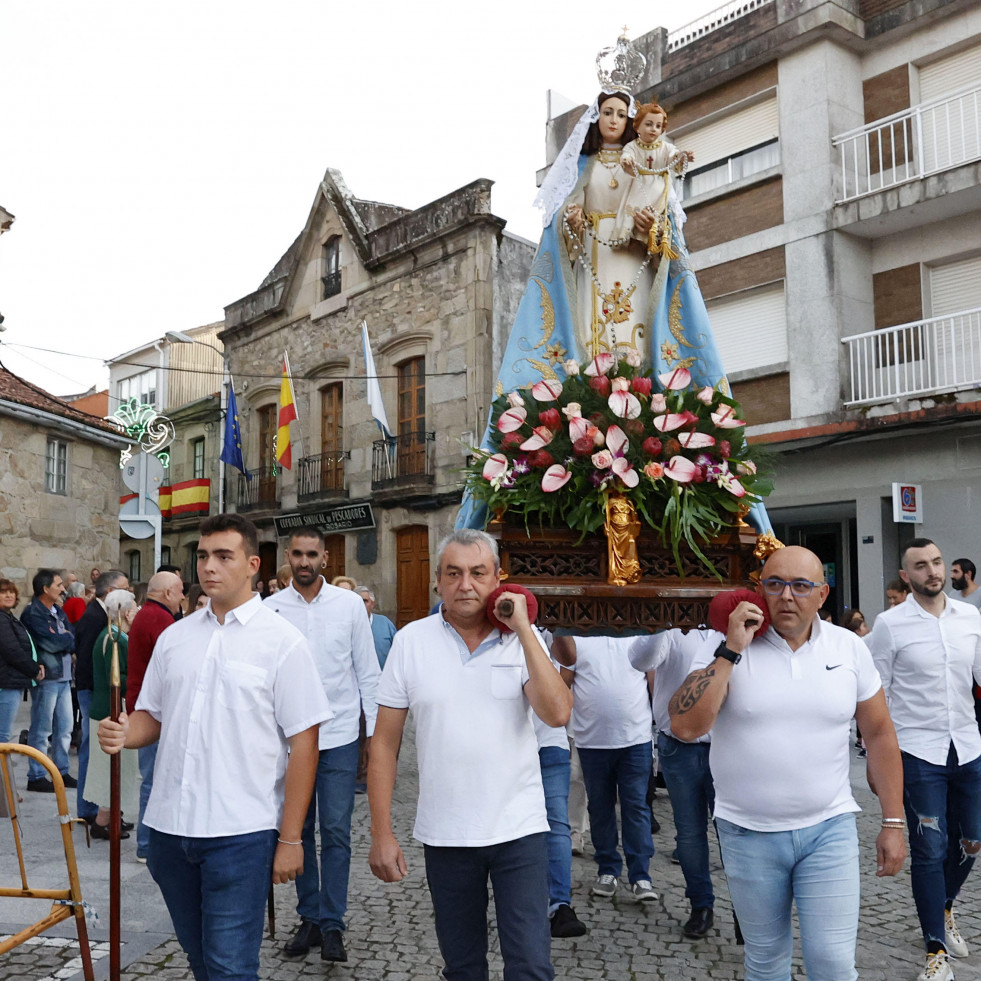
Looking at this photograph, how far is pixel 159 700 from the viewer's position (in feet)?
12.0

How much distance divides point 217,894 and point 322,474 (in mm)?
20354

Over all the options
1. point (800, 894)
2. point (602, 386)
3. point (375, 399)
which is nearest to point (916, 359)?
point (375, 399)

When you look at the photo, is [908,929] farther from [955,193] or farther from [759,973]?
[955,193]

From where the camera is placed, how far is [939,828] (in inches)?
184

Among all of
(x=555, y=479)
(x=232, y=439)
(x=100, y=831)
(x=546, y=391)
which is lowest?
(x=100, y=831)

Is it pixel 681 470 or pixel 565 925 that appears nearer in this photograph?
pixel 681 470

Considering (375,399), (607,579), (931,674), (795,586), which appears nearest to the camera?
(795,586)

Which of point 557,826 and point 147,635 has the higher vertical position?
point 147,635

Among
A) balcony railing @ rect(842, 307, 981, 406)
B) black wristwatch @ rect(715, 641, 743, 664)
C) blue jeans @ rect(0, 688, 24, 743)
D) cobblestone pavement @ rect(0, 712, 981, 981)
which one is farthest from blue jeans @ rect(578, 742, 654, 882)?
balcony railing @ rect(842, 307, 981, 406)

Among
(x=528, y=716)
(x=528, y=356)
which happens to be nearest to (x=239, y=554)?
(x=528, y=716)

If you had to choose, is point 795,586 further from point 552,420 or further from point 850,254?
point 850,254

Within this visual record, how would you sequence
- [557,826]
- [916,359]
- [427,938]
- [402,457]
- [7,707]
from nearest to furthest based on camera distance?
[427,938], [557,826], [7,707], [916,359], [402,457]

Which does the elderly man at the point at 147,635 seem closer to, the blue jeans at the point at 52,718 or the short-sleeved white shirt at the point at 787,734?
the short-sleeved white shirt at the point at 787,734

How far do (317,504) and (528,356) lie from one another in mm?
18595
